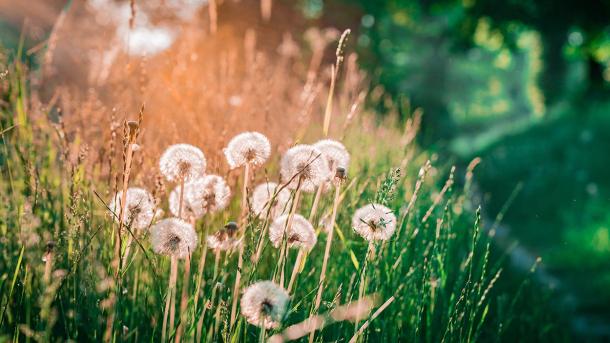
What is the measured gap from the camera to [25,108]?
2016mm

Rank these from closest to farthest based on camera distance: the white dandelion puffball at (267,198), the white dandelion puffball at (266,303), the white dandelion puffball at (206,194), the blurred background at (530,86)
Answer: the white dandelion puffball at (266,303) < the white dandelion puffball at (206,194) < the white dandelion puffball at (267,198) < the blurred background at (530,86)

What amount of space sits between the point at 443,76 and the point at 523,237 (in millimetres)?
17779

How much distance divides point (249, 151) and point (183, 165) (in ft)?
0.62

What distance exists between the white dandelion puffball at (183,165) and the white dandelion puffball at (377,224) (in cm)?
47

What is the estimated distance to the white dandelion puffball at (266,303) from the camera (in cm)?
100

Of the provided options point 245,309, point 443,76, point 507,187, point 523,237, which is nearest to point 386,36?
point 443,76

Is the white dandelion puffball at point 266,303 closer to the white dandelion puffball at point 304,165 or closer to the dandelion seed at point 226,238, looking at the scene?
the dandelion seed at point 226,238

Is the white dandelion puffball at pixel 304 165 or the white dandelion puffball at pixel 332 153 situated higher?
the white dandelion puffball at pixel 332 153

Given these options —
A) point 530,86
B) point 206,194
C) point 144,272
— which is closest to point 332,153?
point 206,194

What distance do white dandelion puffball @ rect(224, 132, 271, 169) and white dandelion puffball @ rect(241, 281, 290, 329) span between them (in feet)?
1.35

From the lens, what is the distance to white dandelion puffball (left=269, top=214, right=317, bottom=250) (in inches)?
48.7

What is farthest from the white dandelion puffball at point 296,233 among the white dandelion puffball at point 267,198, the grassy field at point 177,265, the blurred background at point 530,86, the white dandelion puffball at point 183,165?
the blurred background at point 530,86

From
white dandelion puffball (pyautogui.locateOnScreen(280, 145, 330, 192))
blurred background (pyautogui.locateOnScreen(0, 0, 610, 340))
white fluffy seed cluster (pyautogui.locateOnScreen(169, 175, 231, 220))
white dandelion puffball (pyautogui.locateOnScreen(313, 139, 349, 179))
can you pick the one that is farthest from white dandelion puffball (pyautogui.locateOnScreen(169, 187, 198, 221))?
blurred background (pyautogui.locateOnScreen(0, 0, 610, 340))

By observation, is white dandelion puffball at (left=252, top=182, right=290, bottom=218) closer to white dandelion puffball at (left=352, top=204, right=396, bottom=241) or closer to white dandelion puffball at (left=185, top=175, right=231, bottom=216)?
white dandelion puffball at (left=185, top=175, right=231, bottom=216)
